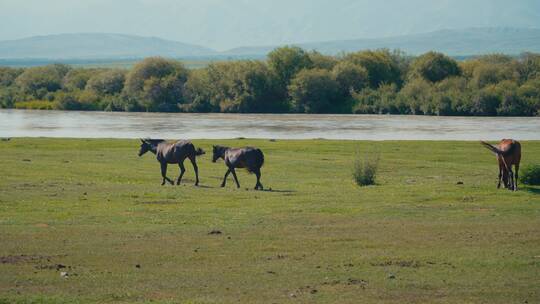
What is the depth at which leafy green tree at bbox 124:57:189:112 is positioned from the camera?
101062mm

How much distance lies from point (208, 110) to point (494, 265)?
8627 centimetres

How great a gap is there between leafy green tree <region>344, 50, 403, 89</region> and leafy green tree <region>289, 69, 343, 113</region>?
24.5 ft

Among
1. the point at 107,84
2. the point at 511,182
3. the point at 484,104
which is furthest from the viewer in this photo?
the point at 107,84

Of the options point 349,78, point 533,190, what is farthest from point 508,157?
point 349,78

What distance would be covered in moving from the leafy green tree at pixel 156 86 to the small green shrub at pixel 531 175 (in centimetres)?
7664

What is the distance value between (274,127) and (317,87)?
25953mm

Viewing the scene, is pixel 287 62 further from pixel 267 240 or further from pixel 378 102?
pixel 267 240

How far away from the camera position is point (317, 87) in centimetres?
9675

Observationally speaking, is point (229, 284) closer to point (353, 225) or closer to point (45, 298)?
point (45, 298)

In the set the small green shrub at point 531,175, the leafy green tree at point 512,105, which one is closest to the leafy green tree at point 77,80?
the leafy green tree at point 512,105

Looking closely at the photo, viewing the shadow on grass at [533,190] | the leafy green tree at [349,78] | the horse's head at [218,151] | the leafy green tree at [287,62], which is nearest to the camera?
the shadow on grass at [533,190]

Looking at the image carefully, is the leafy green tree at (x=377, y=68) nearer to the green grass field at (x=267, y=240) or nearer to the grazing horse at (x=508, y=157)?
the green grass field at (x=267, y=240)

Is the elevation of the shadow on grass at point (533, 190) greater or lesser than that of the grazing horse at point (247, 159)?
lesser

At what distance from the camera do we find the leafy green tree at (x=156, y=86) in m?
101
